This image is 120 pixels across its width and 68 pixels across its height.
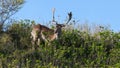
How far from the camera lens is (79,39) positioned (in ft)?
74.1

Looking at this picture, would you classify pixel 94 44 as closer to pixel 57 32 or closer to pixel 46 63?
pixel 57 32

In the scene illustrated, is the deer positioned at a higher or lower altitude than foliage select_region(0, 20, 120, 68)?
higher

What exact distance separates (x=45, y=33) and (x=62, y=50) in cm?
133

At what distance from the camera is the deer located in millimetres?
21736

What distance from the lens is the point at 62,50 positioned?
2111 centimetres

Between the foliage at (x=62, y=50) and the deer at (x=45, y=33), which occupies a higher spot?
the deer at (x=45, y=33)

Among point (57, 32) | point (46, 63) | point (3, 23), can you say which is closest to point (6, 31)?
point (3, 23)

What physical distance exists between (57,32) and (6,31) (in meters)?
2.34

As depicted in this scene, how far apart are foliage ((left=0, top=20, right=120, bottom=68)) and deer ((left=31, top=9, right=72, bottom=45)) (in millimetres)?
239

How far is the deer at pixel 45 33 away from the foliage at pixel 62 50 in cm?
24

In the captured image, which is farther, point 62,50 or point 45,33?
point 45,33

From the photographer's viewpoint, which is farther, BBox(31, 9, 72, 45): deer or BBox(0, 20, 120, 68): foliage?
BBox(31, 9, 72, 45): deer

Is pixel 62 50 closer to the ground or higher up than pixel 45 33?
closer to the ground

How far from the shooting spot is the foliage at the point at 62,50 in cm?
2003
